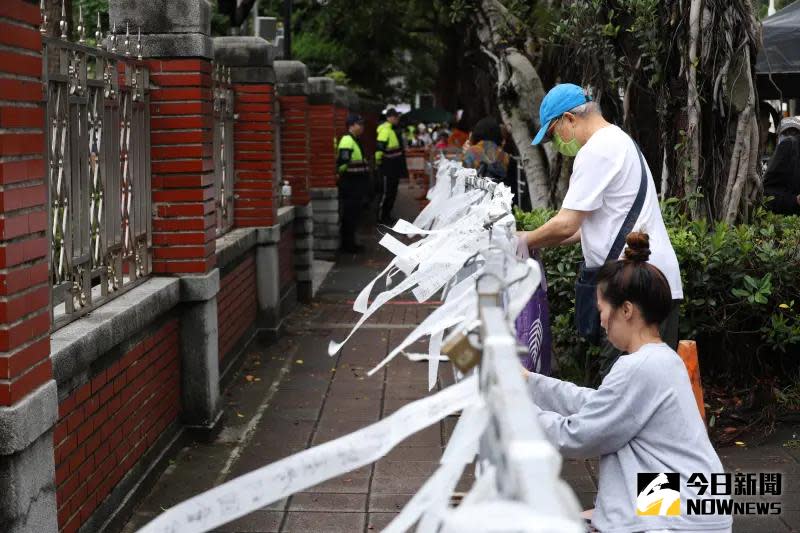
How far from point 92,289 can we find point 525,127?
19.6 feet

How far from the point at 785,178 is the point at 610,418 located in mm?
7056

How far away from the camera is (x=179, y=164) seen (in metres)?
6.78

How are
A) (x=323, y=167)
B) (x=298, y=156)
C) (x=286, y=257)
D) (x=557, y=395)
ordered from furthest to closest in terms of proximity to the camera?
(x=323, y=167)
(x=298, y=156)
(x=286, y=257)
(x=557, y=395)

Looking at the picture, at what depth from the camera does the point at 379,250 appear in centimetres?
1844

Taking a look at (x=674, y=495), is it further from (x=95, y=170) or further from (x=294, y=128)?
(x=294, y=128)

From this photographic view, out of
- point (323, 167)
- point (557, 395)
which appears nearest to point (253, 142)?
point (323, 167)

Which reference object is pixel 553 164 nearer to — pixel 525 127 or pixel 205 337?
pixel 525 127

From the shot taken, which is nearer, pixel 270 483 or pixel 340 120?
pixel 270 483

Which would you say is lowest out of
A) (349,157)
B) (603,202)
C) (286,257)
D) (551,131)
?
(286,257)

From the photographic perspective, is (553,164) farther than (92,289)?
Yes

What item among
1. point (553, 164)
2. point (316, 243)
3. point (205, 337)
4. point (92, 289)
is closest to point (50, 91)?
point (92, 289)

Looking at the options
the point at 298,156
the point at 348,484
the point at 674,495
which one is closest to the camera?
the point at 674,495

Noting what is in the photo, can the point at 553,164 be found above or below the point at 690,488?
above

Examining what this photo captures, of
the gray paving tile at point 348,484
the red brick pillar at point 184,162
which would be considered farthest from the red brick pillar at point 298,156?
the gray paving tile at point 348,484
